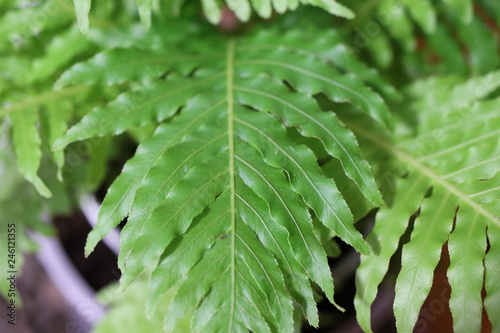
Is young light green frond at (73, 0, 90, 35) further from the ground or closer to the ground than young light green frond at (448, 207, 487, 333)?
further from the ground

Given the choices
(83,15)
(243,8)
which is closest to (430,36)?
(243,8)

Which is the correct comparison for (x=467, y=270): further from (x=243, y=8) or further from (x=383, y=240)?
(x=243, y=8)

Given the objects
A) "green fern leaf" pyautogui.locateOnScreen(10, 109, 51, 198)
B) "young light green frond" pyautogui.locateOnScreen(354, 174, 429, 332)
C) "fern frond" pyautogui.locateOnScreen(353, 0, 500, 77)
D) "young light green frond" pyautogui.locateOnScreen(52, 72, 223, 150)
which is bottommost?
"green fern leaf" pyautogui.locateOnScreen(10, 109, 51, 198)

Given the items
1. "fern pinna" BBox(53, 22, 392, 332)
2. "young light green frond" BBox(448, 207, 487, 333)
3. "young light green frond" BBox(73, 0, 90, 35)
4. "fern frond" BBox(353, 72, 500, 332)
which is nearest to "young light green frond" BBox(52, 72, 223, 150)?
"fern pinna" BBox(53, 22, 392, 332)

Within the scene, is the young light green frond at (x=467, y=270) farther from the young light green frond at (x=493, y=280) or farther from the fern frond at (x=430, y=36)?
the fern frond at (x=430, y=36)

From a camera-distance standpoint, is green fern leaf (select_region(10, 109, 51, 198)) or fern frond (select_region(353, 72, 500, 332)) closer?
fern frond (select_region(353, 72, 500, 332))

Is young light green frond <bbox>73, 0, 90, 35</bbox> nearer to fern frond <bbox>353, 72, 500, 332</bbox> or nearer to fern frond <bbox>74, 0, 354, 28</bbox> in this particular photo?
fern frond <bbox>74, 0, 354, 28</bbox>

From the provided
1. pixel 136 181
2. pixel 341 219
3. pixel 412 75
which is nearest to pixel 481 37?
pixel 412 75
